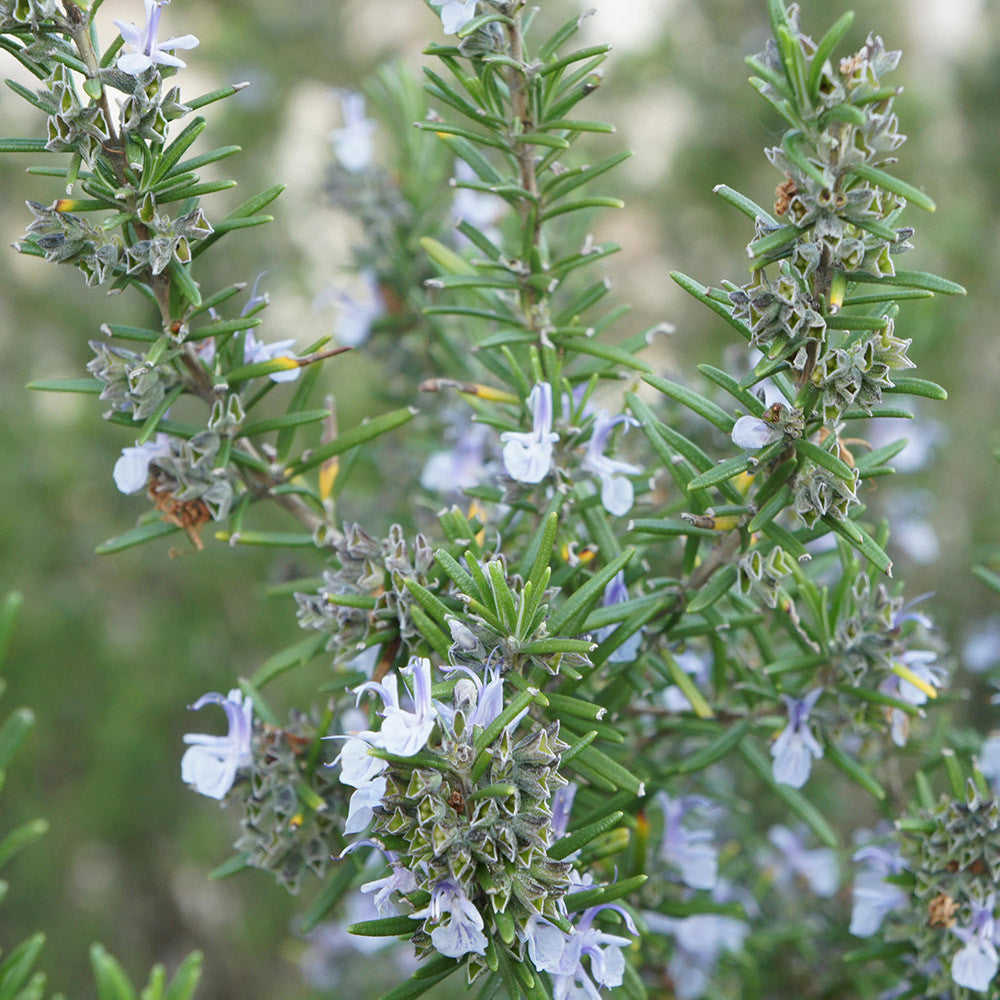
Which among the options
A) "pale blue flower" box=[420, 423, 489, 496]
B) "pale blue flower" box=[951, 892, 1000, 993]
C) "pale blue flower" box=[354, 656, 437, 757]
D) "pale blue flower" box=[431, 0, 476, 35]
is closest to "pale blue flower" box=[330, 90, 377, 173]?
"pale blue flower" box=[420, 423, 489, 496]

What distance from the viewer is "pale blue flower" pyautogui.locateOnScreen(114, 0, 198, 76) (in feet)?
2.29

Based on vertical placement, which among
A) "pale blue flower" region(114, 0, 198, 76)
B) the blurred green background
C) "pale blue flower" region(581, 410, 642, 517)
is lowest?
the blurred green background

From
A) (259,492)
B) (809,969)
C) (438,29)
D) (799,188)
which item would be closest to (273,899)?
(809,969)

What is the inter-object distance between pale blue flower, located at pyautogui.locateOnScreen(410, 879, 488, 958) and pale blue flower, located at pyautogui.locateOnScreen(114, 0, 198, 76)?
0.58m

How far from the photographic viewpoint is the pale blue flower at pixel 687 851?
98 centimetres

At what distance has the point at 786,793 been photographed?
3.16ft

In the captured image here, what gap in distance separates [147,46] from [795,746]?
75 centimetres

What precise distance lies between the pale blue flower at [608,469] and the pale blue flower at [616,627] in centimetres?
6

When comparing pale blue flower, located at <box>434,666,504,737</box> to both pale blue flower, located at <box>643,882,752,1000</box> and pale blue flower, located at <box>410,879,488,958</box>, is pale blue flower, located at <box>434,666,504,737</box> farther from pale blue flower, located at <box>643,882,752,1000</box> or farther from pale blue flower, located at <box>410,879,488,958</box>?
pale blue flower, located at <box>643,882,752,1000</box>

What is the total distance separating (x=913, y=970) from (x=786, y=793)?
0.66 feet

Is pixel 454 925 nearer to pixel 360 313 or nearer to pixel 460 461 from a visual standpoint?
pixel 460 461

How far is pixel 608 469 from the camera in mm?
864

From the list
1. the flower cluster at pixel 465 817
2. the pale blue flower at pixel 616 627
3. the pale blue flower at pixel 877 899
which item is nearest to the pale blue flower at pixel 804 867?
the pale blue flower at pixel 877 899

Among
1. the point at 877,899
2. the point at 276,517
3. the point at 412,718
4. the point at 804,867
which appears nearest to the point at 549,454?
the point at 412,718
